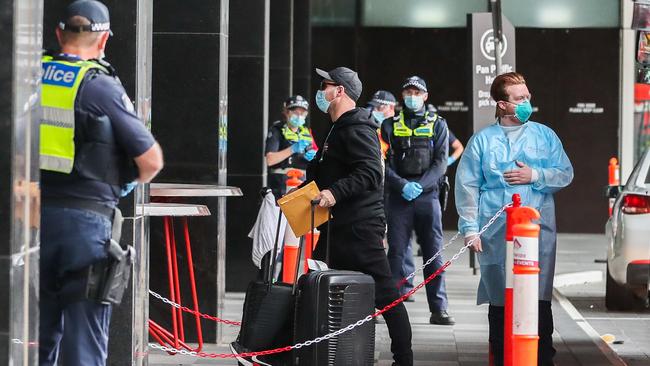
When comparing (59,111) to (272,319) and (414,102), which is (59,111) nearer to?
(272,319)

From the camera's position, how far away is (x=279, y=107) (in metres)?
18.7

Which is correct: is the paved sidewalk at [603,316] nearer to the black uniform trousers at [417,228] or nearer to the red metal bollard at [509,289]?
the black uniform trousers at [417,228]

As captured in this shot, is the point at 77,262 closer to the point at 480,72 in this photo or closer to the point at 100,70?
the point at 100,70

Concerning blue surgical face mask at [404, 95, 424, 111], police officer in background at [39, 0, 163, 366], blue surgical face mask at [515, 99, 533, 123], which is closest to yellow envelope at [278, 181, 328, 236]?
blue surgical face mask at [515, 99, 533, 123]

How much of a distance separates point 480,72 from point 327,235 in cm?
817

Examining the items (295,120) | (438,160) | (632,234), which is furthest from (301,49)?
(632,234)

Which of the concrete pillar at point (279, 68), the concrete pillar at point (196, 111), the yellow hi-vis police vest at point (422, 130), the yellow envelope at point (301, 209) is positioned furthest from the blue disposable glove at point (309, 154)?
the yellow envelope at point (301, 209)

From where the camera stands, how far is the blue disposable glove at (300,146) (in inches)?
609

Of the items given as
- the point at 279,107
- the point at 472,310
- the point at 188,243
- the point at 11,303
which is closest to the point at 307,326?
the point at 188,243

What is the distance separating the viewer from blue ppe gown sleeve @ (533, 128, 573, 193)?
874 cm

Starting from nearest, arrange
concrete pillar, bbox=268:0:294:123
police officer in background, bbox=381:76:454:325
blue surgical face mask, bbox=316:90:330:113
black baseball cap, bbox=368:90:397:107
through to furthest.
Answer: blue surgical face mask, bbox=316:90:330:113, police officer in background, bbox=381:76:454:325, black baseball cap, bbox=368:90:397:107, concrete pillar, bbox=268:0:294:123

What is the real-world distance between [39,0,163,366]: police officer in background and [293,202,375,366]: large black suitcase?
7.13 feet

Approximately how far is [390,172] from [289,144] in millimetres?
2549

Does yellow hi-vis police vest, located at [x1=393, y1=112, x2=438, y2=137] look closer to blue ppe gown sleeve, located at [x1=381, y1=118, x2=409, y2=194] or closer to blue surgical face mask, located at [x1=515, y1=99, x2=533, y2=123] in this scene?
blue ppe gown sleeve, located at [x1=381, y1=118, x2=409, y2=194]
